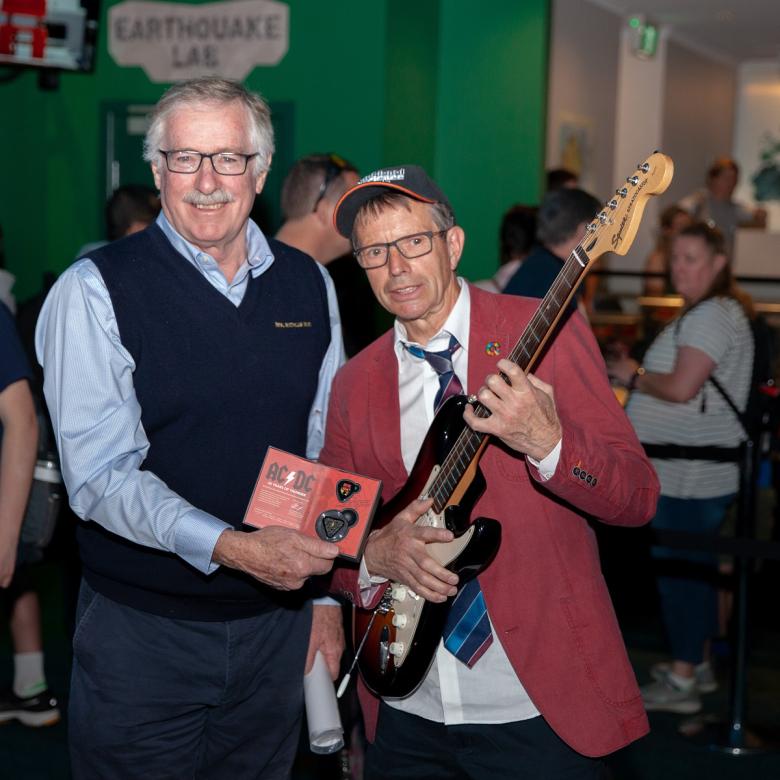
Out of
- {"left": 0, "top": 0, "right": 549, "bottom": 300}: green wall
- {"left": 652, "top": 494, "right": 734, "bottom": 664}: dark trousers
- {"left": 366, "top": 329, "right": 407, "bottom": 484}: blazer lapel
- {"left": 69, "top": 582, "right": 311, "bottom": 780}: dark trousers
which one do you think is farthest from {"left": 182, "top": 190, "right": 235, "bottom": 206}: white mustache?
{"left": 0, "top": 0, "right": 549, "bottom": 300}: green wall

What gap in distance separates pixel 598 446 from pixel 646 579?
14.9ft

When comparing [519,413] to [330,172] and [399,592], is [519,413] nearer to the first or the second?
[399,592]

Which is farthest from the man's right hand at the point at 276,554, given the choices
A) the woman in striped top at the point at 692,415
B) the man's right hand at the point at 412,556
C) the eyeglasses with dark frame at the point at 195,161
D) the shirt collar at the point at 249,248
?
the woman in striped top at the point at 692,415

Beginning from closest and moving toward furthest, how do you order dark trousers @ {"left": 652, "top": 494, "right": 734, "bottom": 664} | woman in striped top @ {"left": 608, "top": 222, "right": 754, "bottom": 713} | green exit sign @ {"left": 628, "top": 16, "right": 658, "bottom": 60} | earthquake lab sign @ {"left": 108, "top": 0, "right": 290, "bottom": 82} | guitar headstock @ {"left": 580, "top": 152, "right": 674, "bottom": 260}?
guitar headstock @ {"left": 580, "top": 152, "right": 674, "bottom": 260} < woman in striped top @ {"left": 608, "top": 222, "right": 754, "bottom": 713} < dark trousers @ {"left": 652, "top": 494, "right": 734, "bottom": 664} < earthquake lab sign @ {"left": 108, "top": 0, "right": 290, "bottom": 82} < green exit sign @ {"left": 628, "top": 16, "right": 658, "bottom": 60}

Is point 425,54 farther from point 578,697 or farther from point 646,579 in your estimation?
point 578,697

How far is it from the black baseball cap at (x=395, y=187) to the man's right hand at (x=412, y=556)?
1.99 ft

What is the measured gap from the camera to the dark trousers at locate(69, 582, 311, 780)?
228 centimetres

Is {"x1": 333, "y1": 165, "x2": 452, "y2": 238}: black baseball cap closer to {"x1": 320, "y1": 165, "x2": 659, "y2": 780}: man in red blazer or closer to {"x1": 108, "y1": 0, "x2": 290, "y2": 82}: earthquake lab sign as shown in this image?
{"x1": 320, "y1": 165, "x2": 659, "y2": 780}: man in red blazer

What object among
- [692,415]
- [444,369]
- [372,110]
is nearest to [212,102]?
[444,369]

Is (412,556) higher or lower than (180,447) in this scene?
lower

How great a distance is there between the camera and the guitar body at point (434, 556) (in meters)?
2.16

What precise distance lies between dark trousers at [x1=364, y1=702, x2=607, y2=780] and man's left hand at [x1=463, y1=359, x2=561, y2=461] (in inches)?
22.2

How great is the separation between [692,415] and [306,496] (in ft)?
9.50

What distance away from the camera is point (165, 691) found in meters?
2.29
